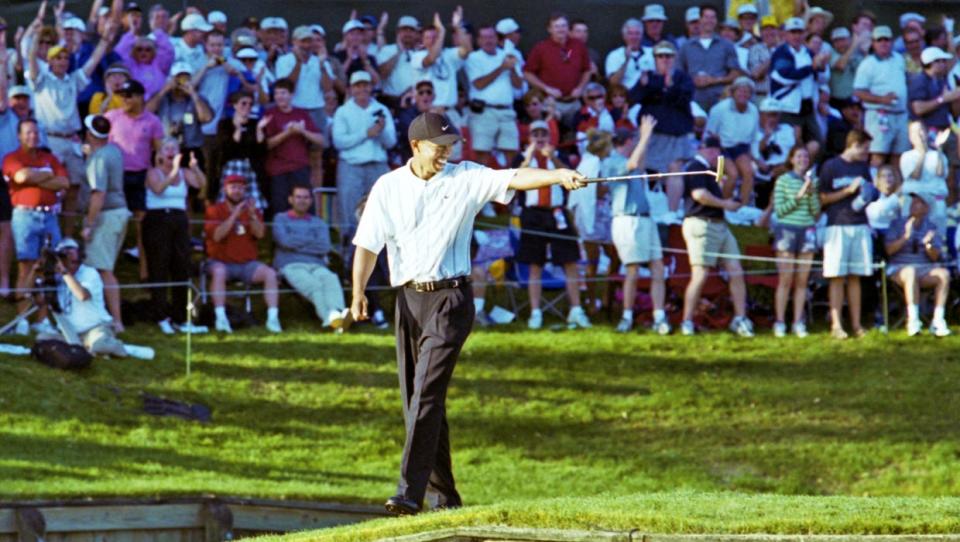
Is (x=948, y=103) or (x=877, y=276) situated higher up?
(x=948, y=103)

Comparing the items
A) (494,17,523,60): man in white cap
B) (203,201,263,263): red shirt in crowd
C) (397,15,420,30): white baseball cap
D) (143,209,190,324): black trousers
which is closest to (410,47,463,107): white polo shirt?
(397,15,420,30): white baseball cap

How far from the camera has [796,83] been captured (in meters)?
24.8

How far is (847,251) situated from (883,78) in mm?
3644

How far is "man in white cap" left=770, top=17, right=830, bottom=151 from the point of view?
24719 millimetres

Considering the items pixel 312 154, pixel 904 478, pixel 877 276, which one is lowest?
pixel 904 478

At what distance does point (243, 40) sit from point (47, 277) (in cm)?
429

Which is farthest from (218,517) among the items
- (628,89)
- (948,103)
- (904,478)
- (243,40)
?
(948,103)

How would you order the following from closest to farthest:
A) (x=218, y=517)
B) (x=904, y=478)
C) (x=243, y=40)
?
(x=218, y=517), (x=904, y=478), (x=243, y=40)

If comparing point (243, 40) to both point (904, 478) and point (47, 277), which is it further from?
point (904, 478)

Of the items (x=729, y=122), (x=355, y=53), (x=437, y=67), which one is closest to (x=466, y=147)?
(x=437, y=67)

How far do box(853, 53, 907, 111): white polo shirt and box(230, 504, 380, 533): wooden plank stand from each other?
35.0 ft

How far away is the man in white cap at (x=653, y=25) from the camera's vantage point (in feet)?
82.1

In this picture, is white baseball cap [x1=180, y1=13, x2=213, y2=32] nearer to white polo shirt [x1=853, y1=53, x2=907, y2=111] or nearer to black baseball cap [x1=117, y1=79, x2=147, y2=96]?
black baseball cap [x1=117, y1=79, x2=147, y2=96]

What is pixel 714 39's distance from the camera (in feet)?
80.7
